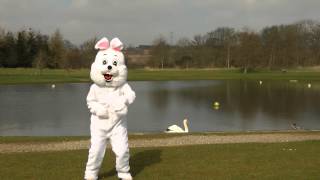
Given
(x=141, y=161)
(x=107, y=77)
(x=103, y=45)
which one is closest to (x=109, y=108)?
(x=107, y=77)

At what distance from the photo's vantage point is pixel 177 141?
16656 mm

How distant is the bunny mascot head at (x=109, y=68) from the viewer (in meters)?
10.1

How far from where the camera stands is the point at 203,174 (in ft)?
35.2

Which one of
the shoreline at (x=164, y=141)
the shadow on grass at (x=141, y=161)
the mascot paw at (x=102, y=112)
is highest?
the mascot paw at (x=102, y=112)

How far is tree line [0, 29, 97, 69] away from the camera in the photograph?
90562mm

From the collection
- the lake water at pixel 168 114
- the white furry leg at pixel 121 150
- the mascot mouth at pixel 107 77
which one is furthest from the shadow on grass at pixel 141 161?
the lake water at pixel 168 114

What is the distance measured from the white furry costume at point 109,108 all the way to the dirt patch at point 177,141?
201 inches

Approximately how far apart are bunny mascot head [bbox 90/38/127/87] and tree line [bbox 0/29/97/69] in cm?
7688

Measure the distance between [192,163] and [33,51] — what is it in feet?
286

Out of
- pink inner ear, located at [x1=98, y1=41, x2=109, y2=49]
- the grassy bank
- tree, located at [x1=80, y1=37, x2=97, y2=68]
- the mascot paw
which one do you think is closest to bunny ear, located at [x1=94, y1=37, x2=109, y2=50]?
pink inner ear, located at [x1=98, y1=41, x2=109, y2=49]

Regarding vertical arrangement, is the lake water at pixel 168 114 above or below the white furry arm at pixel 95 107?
below

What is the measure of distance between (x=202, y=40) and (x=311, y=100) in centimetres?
8126

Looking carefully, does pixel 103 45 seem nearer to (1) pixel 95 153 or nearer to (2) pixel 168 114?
(1) pixel 95 153

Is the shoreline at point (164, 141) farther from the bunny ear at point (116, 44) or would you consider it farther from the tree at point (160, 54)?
the tree at point (160, 54)
